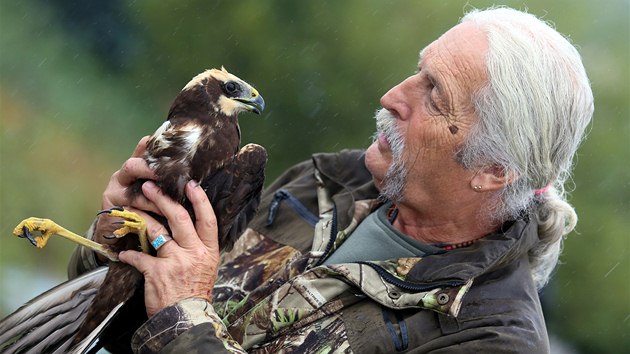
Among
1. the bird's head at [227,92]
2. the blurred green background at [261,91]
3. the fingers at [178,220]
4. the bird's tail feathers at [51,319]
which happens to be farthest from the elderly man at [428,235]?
the blurred green background at [261,91]

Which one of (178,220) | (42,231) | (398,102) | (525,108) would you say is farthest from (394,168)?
(42,231)

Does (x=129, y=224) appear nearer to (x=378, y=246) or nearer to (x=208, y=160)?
(x=208, y=160)

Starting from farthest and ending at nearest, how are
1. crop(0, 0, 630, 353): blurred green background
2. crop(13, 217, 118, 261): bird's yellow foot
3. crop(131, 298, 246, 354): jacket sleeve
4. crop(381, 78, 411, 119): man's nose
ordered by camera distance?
1. crop(0, 0, 630, 353): blurred green background
2. crop(381, 78, 411, 119): man's nose
3. crop(13, 217, 118, 261): bird's yellow foot
4. crop(131, 298, 246, 354): jacket sleeve

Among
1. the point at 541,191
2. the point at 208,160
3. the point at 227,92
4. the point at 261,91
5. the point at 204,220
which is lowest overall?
the point at 541,191

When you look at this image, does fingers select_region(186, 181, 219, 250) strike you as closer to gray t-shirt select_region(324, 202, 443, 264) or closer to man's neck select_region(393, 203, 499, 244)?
gray t-shirt select_region(324, 202, 443, 264)

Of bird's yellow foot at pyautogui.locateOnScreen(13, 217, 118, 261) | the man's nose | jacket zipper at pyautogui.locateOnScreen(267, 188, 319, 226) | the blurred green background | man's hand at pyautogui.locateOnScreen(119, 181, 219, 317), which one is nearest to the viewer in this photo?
man's hand at pyautogui.locateOnScreen(119, 181, 219, 317)

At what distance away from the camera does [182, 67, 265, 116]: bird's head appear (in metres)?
2.70

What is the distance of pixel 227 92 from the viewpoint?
2730 mm

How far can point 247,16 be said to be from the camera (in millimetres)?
5250

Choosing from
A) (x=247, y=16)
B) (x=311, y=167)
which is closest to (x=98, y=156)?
(x=247, y=16)

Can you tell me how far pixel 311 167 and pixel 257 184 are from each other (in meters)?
0.61

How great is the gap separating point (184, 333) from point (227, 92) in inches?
34.6

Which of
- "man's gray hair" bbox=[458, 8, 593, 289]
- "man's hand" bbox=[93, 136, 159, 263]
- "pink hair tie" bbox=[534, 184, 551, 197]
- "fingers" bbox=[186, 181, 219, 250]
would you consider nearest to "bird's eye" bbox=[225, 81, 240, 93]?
"man's hand" bbox=[93, 136, 159, 263]

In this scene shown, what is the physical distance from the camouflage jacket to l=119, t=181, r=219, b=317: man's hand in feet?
0.20
